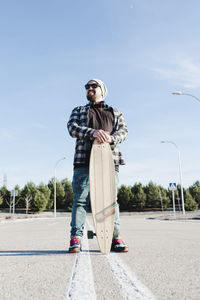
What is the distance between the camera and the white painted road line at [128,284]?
1.27 metres

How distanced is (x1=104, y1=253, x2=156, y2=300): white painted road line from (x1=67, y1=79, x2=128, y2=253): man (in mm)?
944

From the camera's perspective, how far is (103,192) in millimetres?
2990

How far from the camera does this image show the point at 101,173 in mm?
3061

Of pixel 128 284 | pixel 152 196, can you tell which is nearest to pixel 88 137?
pixel 128 284

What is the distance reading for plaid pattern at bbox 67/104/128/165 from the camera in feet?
10.4

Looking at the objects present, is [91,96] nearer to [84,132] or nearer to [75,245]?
[84,132]

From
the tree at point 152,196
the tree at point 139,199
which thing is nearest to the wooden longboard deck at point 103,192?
the tree at point 139,199

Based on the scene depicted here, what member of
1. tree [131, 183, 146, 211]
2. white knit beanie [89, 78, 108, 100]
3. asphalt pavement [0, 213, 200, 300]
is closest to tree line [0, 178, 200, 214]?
tree [131, 183, 146, 211]

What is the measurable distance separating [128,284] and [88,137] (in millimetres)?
1869

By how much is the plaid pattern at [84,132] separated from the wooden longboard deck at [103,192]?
0.49ft

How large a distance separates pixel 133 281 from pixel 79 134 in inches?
75.4

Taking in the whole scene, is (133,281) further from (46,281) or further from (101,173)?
(101,173)

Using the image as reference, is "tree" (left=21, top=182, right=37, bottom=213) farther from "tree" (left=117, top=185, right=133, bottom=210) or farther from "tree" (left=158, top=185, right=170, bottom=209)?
"tree" (left=158, top=185, right=170, bottom=209)

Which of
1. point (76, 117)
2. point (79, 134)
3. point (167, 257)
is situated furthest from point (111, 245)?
point (76, 117)
